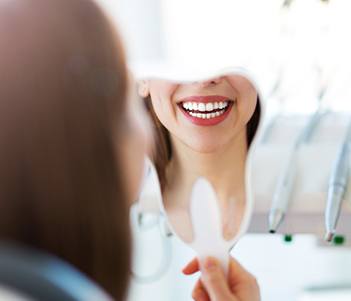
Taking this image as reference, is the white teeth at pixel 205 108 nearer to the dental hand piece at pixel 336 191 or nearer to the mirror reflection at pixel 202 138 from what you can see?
the mirror reflection at pixel 202 138

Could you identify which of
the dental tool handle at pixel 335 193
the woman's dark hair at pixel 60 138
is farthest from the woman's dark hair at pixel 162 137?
the woman's dark hair at pixel 60 138

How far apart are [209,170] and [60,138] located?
1.41 feet

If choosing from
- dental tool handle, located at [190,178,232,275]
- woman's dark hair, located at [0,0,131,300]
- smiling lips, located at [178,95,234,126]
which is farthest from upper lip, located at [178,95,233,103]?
woman's dark hair, located at [0,0,131,300]

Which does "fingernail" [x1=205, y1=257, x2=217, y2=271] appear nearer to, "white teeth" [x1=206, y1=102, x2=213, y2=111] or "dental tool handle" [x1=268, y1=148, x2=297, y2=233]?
"dental tool handle" [x1=268, y1=148, x2=297, y2=233]

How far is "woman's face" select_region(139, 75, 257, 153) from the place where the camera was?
0.77 metres

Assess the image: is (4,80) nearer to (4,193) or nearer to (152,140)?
(4,193)

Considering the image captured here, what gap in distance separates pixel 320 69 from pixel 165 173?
0.27 metres

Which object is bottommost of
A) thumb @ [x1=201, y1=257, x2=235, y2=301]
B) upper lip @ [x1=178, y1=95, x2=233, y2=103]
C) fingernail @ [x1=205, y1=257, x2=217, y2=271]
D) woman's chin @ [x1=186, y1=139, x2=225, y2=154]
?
thumb @ [x1=201, y1=257, x2=235, y2=301]

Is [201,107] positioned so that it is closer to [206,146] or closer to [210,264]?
[206,146]

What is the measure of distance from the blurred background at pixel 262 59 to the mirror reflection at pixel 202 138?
0.04 m

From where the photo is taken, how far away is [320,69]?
2.87 ft

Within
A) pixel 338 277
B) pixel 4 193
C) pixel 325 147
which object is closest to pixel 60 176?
pixel 4 193

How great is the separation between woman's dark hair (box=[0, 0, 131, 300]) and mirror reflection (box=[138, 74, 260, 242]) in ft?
1.17

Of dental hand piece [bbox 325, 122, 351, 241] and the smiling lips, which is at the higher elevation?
the smiling lips
